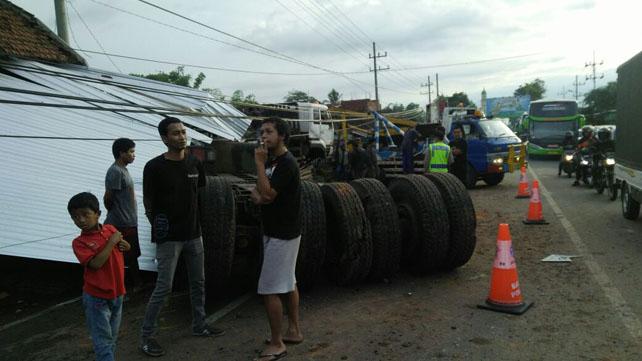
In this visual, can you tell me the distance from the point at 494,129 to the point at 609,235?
8082 mm

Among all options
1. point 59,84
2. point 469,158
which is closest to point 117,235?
point 59,84

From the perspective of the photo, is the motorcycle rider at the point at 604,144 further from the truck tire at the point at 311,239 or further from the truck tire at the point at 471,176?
the truck tire at the point at 311,239

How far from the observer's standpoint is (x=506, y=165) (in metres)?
15.0

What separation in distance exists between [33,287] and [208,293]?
7.78ft

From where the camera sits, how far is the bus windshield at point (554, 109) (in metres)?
25.3

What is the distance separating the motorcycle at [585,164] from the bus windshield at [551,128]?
11.9 metres

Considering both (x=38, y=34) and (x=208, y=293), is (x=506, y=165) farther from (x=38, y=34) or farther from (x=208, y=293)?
(x=38, y=34)

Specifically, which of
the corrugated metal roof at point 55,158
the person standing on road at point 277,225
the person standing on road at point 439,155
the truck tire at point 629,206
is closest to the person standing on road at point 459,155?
the person standing on road at point 439,155

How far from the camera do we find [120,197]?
5.11m

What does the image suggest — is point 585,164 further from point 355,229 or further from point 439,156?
point 355,229

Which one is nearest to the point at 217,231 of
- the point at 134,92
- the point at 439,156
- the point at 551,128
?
the point at 134,92

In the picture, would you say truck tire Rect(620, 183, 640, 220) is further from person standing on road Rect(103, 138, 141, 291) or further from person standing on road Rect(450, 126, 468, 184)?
person standing on road Rect(103, 138, 141, 291)

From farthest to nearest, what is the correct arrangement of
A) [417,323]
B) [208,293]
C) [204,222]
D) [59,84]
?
[59,84]
[208,293]
[204,222]
[417,323]

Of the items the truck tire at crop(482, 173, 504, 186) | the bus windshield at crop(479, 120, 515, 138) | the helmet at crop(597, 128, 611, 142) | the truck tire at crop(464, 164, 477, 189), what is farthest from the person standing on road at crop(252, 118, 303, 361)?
Answer: the truck tire at crop(482, 173, 504, 186)
